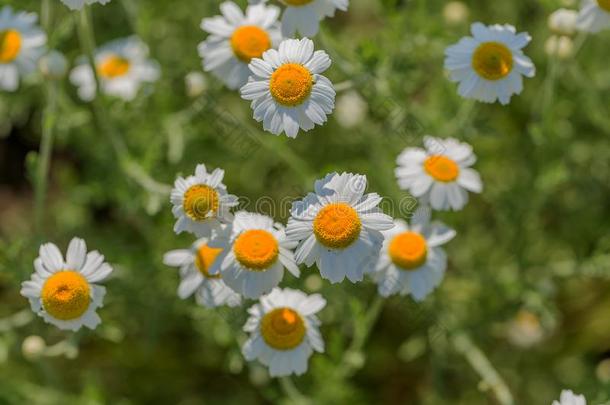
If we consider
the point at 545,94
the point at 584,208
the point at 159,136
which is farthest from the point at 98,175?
the point at 584,208

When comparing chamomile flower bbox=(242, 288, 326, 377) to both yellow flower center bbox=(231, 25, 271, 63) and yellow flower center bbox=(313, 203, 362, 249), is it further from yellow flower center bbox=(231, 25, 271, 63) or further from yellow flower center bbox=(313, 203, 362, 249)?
yellow flower center bbox=(231, 25, 271, 63)

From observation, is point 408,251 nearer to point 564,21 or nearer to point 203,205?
point 203,205

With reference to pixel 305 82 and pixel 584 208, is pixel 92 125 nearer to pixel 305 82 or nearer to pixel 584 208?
pixel 305 82

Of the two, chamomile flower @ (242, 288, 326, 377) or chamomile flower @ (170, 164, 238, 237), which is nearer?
chamomile flower @ (170, 164, 238, 237)

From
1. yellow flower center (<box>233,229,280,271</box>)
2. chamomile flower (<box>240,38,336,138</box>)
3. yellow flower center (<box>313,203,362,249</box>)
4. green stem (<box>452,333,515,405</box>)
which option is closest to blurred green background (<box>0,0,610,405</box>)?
green stem (<box>452,333,515,405</box>)

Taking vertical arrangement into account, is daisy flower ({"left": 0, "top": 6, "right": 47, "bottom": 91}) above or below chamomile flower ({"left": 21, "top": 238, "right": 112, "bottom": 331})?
above

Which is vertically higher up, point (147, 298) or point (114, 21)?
point (114, 21)
